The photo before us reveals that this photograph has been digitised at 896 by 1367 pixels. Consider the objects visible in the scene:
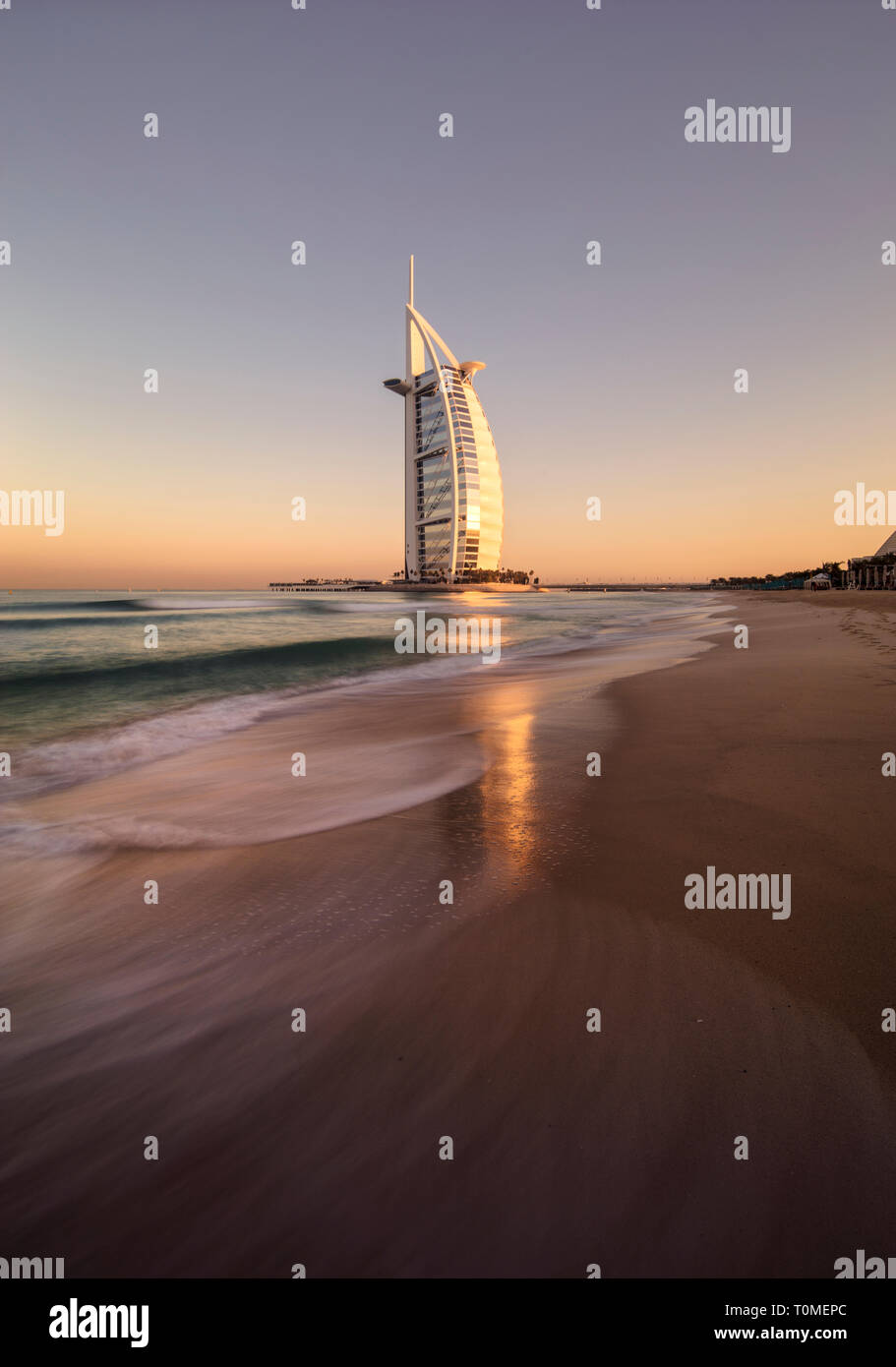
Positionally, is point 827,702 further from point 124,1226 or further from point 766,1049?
point 124,1226

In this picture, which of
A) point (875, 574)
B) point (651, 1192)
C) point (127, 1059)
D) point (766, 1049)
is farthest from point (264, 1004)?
point (875, 574)

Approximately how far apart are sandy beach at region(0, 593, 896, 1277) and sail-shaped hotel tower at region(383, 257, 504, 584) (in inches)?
4548

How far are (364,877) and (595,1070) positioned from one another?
2171 mm

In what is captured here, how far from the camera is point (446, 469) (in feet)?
380

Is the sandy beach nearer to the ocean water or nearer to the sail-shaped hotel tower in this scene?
the ocean water

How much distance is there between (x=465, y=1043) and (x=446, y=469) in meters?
121

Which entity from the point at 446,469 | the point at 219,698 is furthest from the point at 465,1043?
the point at 446,469

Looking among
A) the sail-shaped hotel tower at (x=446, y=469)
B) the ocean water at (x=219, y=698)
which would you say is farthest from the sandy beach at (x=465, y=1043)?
the sail-shaped hotel tower at (x=446, y=469)

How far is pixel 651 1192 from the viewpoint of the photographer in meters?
1.81

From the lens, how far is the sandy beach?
1785 millimetres

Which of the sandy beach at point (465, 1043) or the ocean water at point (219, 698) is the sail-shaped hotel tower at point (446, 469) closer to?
the ocean water at point (219, 698)

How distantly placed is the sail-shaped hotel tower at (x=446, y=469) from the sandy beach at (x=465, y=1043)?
379ft

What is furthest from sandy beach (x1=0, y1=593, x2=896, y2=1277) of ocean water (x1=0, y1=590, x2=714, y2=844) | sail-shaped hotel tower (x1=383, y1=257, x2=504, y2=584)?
sail-shaped hotel tower (x1=383, y1=257, x2=504, y2=584)
